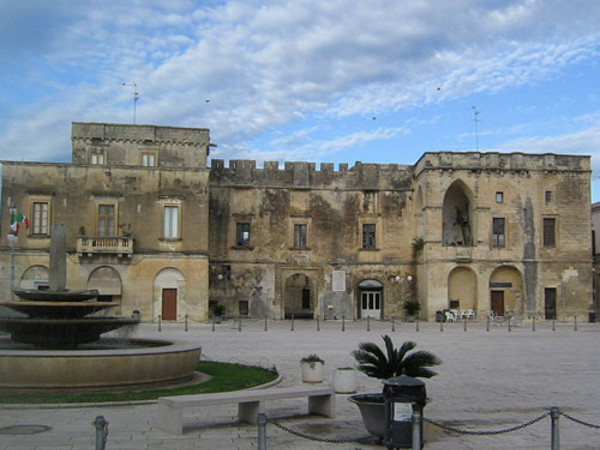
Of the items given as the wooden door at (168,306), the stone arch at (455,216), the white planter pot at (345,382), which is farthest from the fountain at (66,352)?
the stone arch at (455,216)

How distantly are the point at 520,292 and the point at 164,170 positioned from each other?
910 inches

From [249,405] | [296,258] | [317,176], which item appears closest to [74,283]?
[296,258]

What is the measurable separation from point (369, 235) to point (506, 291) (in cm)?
937

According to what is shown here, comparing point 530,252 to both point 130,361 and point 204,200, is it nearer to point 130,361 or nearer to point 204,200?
point 204,200

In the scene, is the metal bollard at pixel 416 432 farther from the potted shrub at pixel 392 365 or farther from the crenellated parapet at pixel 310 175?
the crenellated parapet at pixel 310 175

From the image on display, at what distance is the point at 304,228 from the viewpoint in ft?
149

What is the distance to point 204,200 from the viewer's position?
3994 centimetres

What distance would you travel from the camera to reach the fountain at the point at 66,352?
40.2 ft

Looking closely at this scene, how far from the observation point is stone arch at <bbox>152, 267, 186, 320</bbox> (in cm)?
3925

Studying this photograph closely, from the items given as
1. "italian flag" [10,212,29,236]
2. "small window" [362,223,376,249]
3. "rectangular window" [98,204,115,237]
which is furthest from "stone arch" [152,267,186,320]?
"small window" [362,223,376,249]

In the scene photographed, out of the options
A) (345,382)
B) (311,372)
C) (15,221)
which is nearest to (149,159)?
(15,221)

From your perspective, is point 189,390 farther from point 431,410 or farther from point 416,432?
point 416,432

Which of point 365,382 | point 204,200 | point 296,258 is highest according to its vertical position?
point 204,200

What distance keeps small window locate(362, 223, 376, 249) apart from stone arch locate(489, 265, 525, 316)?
791 centimetres
